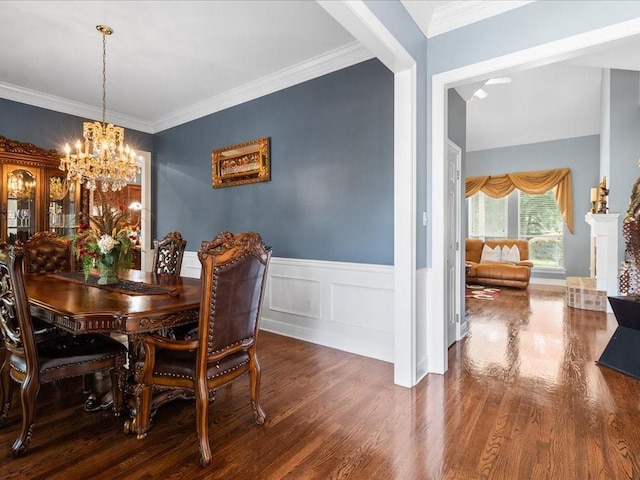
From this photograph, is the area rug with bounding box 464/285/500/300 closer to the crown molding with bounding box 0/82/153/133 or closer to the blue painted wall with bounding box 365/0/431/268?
the blue painted wall with bounding box 365/0/431/268

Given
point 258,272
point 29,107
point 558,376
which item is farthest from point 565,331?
point 29,107

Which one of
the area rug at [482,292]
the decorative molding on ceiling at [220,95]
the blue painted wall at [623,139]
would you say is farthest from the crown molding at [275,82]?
the area rug at [482,292]

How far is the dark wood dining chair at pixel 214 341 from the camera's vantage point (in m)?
1.65

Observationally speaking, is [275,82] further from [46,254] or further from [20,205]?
[20,205]

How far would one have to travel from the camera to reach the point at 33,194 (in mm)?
4188

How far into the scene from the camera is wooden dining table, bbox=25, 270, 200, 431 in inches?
65.6

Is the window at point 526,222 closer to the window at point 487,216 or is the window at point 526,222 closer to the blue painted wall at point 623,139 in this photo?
the window at point 487,216

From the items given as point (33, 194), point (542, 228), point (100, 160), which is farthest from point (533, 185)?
point (33, 194)

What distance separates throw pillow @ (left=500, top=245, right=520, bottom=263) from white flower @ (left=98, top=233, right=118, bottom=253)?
24.4ft

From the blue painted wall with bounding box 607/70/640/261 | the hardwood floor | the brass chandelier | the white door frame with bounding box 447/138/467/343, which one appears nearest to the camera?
the hardwood floor

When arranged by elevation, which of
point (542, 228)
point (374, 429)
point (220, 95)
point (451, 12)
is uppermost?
point (220, 95)

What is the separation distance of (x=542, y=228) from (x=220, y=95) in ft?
23.4

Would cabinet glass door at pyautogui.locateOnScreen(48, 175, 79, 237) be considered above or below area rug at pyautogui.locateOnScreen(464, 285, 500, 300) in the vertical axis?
above

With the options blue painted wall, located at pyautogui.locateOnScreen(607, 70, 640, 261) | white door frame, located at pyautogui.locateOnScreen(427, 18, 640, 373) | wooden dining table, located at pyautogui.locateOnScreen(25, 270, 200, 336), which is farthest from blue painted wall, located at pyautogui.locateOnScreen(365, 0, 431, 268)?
blue painted wall, located at pyautogui.locateOnScreen(607, 70, 640, 261)
